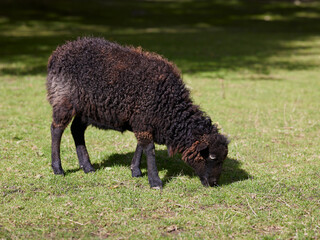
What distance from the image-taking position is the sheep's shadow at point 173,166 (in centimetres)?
701

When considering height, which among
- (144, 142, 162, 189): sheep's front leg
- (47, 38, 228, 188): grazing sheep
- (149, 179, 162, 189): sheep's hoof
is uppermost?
(47, 38, 228, 188): grazing sheep

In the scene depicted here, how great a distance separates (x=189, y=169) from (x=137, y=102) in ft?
5.55

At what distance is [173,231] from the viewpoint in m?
5.20

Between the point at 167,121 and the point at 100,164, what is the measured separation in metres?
1.65

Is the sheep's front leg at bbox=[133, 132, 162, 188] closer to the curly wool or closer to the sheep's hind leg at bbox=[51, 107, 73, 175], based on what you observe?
the curly wool

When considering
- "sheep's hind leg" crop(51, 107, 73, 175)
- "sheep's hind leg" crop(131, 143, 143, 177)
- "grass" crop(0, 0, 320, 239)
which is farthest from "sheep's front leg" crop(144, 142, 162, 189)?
"sheep's hind leg" crop(51, 107, 73, 175)

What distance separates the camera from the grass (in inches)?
209

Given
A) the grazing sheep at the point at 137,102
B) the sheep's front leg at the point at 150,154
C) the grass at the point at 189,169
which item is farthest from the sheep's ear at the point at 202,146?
the sheep's front leg at the point at 150,154

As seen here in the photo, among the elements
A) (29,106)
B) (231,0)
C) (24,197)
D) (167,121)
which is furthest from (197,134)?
(231,0)

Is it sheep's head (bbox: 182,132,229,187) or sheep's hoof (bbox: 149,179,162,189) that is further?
sheep's hoof (bbox: 149,179,162,189)

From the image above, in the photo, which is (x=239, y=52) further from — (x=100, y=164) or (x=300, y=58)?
(x=100, y=164)

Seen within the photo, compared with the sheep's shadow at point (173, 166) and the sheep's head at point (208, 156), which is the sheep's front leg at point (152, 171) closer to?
the sheep's shadow at point (173, 166)

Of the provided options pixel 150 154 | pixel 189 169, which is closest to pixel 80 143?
pixel 150 154

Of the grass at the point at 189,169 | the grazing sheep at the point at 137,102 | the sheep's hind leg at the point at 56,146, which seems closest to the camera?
the grass at the point at 189,169
